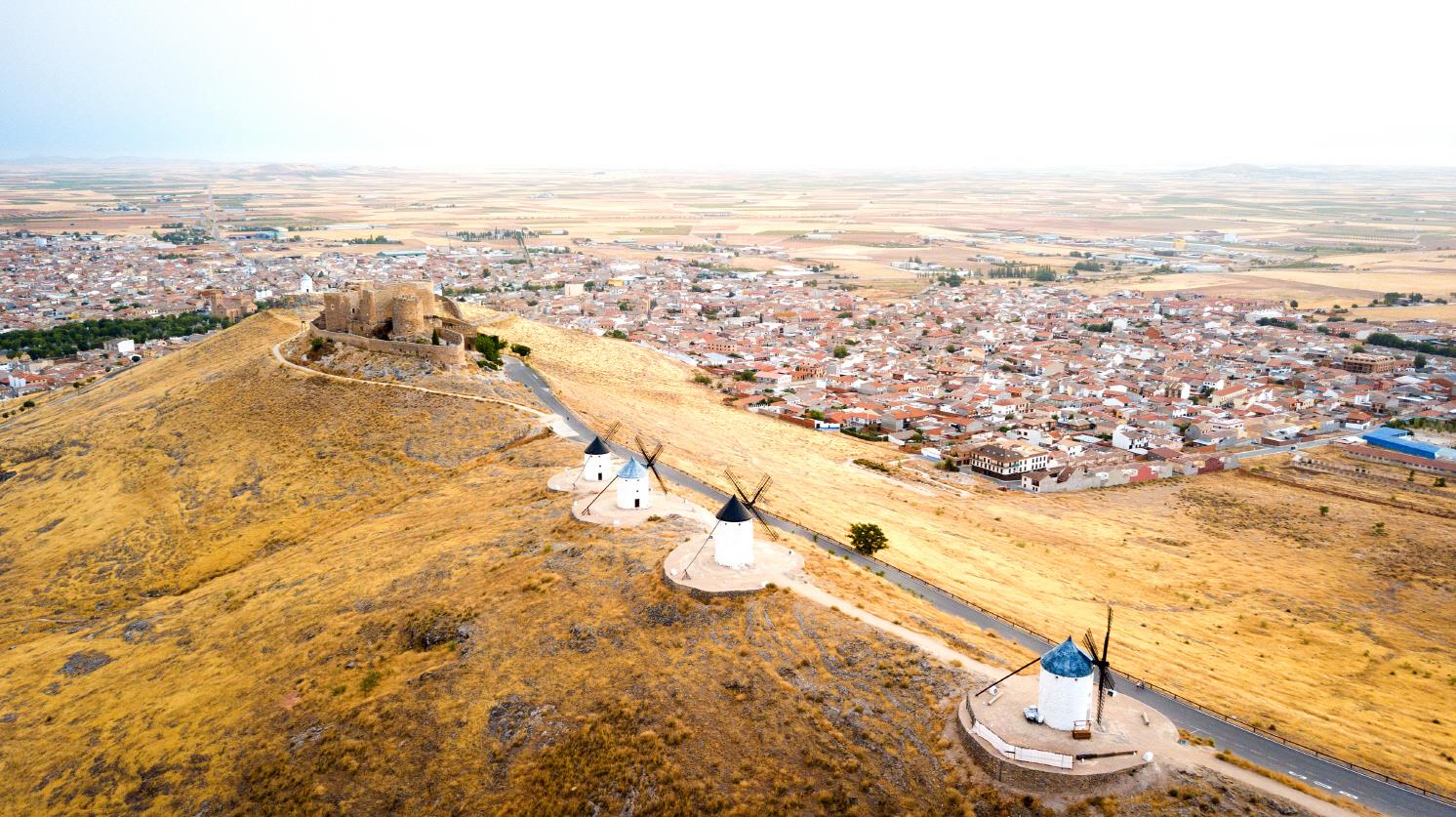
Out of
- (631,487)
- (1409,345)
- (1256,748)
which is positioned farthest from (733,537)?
(1409,345)

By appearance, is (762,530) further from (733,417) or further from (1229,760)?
(733,417)

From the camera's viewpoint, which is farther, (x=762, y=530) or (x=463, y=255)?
(x=463, y=255)

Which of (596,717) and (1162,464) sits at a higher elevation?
(596,717)

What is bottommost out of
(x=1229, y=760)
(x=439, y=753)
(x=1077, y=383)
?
(x=1077, y=383)

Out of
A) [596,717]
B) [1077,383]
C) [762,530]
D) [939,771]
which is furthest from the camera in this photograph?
[1077,383]

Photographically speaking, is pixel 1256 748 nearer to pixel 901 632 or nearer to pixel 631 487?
pixel 901 632

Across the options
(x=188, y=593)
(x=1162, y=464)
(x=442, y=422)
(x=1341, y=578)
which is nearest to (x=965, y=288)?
(x=1162, y=464)

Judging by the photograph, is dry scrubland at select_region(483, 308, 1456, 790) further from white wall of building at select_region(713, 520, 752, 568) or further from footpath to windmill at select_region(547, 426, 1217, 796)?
white wall of building at select_region(713, 520, 752, 568)
